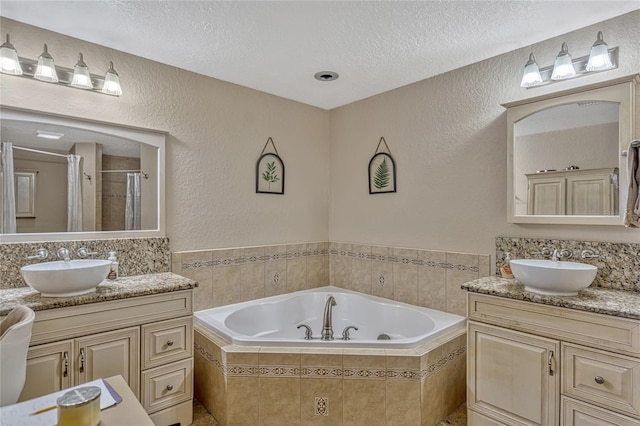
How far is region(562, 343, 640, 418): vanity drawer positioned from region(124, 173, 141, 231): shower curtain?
106 inches

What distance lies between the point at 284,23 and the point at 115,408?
2010 mm

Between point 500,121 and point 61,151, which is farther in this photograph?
point 500,121

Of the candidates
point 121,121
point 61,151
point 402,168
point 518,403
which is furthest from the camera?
point 402,168

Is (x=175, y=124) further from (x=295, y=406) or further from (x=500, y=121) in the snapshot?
(x=500, y=121)

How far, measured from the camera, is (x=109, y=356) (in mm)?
1898

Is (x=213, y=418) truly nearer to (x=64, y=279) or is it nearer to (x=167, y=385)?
(x=167, y=385)

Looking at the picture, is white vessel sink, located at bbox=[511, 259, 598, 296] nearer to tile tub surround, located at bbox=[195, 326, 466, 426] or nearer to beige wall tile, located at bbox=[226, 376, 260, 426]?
tile tub surround, located at bbox=[195, 326, 466, 426]

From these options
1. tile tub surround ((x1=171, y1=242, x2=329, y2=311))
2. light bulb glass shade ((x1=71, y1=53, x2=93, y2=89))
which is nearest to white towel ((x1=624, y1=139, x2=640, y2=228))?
tile tub surround ((x1=171, y1=242, x2=329, y2=311))

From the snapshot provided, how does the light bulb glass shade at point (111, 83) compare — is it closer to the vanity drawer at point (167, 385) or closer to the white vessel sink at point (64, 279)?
the white vessel sink at point (64, 279)

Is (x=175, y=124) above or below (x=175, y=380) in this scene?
above

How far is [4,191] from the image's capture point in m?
2.03

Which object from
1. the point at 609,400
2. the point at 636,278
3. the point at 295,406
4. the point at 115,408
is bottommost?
the point at 295,406

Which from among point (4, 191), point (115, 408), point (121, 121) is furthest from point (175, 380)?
point (121, 121)

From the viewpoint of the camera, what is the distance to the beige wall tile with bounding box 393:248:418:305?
2934 millimetres
